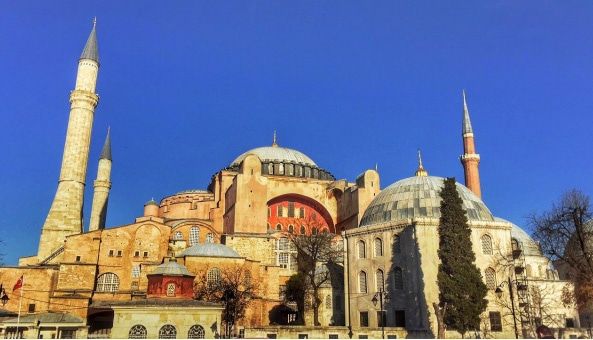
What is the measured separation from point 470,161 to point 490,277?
18.1m

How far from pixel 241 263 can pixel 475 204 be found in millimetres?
14761

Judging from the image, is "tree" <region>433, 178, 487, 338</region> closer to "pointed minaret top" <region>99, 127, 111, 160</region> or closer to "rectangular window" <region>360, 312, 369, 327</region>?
"rectangular window" <region>360, 312, 369, 327</region>

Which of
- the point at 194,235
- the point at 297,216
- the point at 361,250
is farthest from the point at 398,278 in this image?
the point at 297,216

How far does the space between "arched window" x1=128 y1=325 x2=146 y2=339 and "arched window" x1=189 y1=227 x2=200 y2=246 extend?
15.8 metres

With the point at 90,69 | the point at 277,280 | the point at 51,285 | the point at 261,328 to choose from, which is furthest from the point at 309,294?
the point at 90,69

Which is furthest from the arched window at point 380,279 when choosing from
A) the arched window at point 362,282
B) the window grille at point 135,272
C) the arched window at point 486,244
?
the window grille at point 135,272

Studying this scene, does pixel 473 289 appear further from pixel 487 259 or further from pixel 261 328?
pixel 261 328

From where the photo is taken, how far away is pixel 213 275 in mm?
29875

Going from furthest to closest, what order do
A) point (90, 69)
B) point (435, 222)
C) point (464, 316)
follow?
1. point (90, 69)
2. point (435, 222)
3. point (464, 316)

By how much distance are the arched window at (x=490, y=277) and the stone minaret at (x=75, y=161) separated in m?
28.9

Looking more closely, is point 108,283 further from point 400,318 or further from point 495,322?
point 495,322

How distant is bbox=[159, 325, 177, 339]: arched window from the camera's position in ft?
68.4

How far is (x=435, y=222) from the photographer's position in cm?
2712

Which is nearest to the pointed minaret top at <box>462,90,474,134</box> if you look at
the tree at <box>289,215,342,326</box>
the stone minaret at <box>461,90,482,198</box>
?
the stone minaret at <box>461,90,482,198</box>
